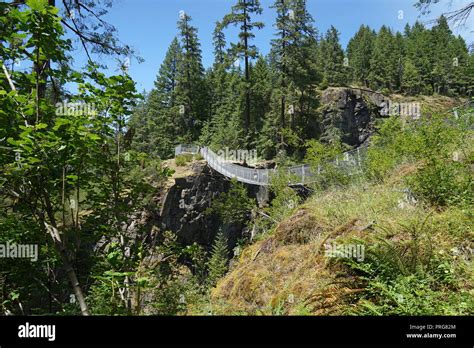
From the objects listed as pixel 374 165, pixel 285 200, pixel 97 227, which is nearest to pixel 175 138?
pixel 285 200

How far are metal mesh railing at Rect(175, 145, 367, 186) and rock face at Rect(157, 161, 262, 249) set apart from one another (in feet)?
2.23

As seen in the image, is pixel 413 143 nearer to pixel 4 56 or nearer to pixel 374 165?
pixel 374 165

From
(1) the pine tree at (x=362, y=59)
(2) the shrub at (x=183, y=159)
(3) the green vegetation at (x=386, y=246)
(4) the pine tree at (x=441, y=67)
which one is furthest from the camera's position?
(1) the pine tree at (x=362, y=59)

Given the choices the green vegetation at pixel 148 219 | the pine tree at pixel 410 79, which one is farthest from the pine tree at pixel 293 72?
the pine tree at pixel 410 79

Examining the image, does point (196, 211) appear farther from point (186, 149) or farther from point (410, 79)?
point (410, 79)

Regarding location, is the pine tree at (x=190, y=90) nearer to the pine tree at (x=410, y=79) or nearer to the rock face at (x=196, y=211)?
the rock face at (x=196, y=211)

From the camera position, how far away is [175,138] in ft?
97.6

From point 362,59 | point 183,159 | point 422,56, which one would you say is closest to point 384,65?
point 362,59

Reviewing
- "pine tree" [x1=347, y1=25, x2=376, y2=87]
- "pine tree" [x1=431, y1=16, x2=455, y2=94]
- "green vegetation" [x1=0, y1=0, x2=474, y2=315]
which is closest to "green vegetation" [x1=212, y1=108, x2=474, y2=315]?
"green vegetation" [x1=0, y1=0, x2=474, y2=315]

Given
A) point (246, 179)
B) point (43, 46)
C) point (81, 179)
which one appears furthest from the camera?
point (246, 179)

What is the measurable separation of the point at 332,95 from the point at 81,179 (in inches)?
1574

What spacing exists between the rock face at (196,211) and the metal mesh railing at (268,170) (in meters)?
0.68

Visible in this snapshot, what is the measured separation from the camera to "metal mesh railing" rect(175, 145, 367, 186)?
404 inches

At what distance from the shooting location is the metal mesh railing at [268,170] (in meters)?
10.3
